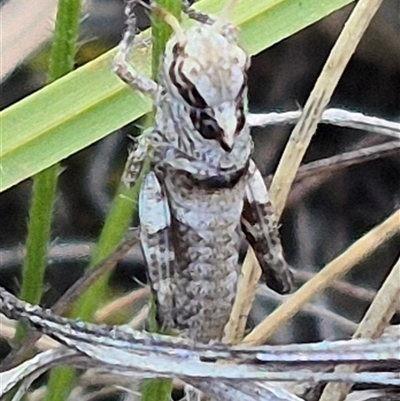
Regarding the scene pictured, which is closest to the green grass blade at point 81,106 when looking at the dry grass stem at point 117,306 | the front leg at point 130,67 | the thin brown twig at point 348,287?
the front leg at point 130,67

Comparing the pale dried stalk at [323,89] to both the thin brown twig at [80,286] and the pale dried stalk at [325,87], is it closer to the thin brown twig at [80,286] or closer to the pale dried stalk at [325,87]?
the pale dried stalk at [325,87]

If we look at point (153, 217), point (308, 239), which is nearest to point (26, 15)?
point (153, 217)

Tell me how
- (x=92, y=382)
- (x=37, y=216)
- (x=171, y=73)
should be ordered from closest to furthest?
(x=171, y=73) → (x=37, y=216) → (x=92, y=382)

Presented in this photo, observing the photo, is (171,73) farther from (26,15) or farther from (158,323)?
(26,15)

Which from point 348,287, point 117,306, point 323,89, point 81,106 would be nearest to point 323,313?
point 348,287

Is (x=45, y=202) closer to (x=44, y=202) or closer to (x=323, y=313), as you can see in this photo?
(x=44, y=202)

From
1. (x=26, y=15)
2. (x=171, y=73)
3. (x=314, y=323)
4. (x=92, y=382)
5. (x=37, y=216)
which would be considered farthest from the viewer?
(x=314, y=323)

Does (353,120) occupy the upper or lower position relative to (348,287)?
lower
